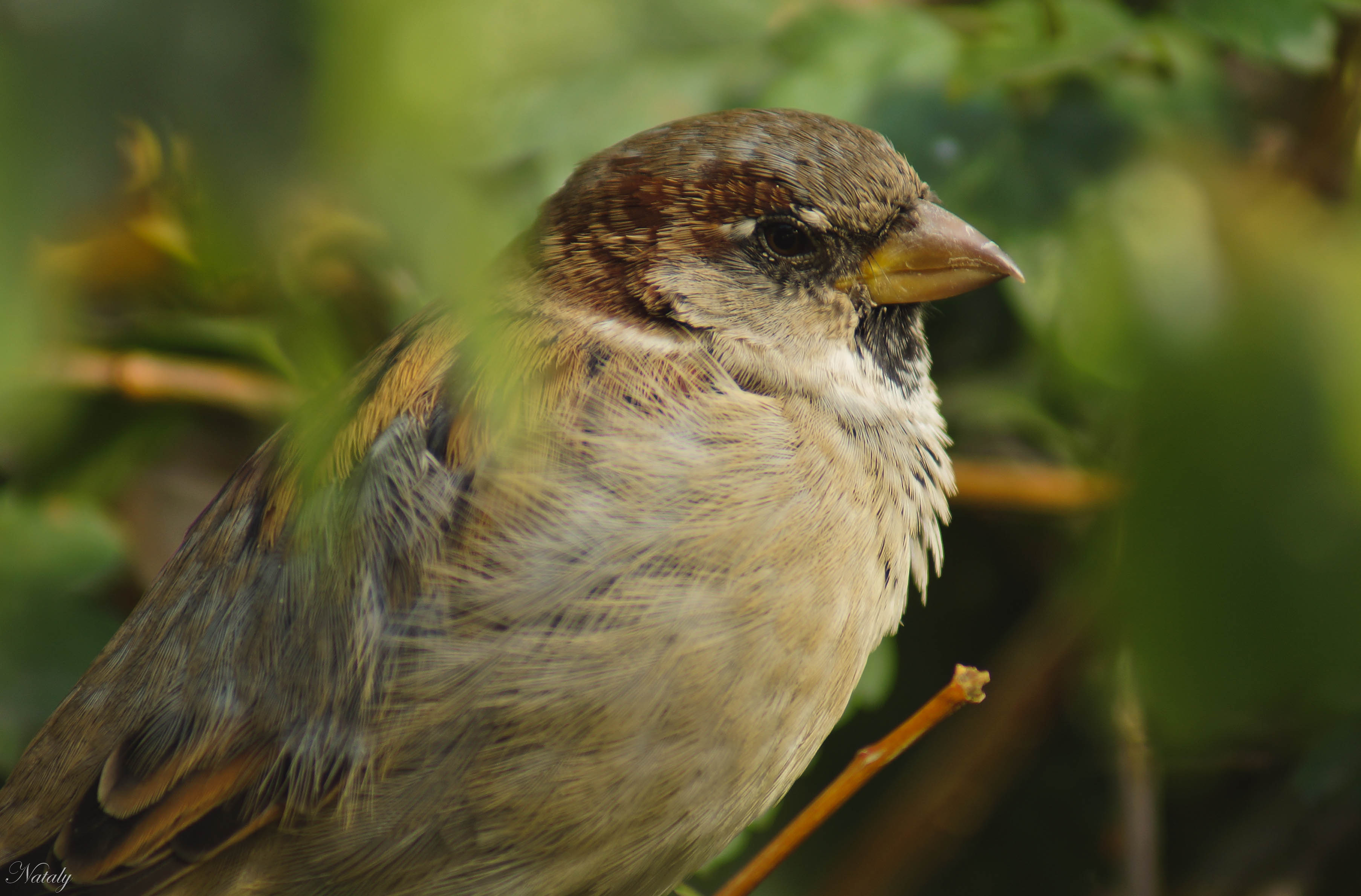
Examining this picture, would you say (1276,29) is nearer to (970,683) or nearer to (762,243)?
(762,243)

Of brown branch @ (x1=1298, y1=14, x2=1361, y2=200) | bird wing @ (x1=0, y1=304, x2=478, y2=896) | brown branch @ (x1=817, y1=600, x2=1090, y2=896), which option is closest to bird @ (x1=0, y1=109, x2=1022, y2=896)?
bird wing @ (x1=0, y1=304, x2=478, y2=896)

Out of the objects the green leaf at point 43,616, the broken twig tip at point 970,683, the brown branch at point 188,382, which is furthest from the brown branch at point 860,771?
the brown branch at point 188,382

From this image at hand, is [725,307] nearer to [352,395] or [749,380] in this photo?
[749,380]

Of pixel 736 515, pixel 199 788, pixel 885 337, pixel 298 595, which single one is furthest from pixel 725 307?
pixel 199 788

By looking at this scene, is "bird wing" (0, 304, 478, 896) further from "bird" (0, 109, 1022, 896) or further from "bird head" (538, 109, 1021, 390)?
"bird head" (538, 109, 1021, 390)

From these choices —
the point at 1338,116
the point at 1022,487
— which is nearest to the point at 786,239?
the point at 1022,487

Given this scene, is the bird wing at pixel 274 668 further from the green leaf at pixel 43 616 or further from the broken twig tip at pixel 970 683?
the broken twig tip at pixel 970 683
